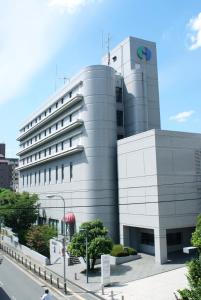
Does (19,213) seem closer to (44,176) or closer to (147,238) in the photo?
(44,176)

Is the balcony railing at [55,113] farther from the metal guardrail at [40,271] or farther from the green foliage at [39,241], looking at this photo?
the metal guardrail at [40,271]

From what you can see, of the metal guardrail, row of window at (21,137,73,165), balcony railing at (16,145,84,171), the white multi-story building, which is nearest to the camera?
the metal guardrail

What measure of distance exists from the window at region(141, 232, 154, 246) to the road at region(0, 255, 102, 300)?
13581 mm

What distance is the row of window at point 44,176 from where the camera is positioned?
59.0 meters

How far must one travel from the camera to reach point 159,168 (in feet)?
133

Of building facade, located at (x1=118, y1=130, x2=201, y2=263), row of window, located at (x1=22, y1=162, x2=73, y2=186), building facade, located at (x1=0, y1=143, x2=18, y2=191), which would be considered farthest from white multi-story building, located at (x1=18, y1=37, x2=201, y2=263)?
building facade, located at (x1=0, y1=143, x2=18, y2=191)

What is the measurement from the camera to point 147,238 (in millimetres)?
44750

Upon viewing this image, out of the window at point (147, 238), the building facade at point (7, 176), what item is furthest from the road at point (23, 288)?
the building facade at point (7, 176)

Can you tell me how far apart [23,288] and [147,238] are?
17.4 meters

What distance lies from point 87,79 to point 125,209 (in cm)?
1814

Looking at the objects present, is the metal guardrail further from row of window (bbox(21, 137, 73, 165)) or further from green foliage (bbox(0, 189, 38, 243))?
row of window (bbox(21, 137, 73, 165))

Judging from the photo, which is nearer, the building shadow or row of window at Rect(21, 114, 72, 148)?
the building shadow

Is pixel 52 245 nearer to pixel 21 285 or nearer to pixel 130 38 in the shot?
pixel 21 285

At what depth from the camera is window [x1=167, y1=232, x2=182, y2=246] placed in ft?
143
